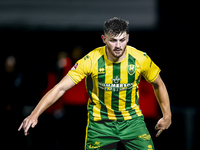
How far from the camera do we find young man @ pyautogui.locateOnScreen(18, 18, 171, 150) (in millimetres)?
3850

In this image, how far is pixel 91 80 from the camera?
403 cm

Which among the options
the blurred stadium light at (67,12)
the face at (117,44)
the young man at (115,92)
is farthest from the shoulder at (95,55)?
the blurred stadium light at (67,12)

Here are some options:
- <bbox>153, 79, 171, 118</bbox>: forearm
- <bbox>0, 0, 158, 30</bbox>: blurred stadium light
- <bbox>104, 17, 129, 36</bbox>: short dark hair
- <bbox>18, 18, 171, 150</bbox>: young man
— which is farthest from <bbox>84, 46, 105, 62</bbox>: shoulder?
<bbox>0, 0, 158, 30</bbox>: blurred stadium light

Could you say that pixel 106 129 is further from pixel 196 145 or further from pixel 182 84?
pixel 182 84

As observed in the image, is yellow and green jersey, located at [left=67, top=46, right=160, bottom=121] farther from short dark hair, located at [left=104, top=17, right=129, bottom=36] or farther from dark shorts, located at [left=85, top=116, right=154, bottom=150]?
short dark hair, located at [left=104, top=17, right=129, bottom=36]

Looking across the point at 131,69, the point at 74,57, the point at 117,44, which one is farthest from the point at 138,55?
the point at 74,57

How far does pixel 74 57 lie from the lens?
6.64 m

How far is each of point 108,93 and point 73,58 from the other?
283cm

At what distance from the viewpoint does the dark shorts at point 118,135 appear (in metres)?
3.89

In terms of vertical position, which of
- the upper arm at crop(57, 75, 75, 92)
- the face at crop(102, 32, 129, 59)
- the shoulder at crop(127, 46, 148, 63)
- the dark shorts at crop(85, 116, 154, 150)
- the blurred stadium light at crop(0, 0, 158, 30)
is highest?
the blurred stadium light at crop(0, 0, 158, 30)

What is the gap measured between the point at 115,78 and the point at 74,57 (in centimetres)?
283

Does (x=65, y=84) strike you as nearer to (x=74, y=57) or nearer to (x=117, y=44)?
(x=117, y=44)

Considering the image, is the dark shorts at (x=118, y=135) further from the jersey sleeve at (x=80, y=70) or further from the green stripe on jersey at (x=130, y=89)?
the jersey sleeve at (x=80, y=70)

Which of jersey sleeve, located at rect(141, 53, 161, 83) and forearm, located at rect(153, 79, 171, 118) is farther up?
jersey sleeve, located at rect(141, 53, 161, 83)
